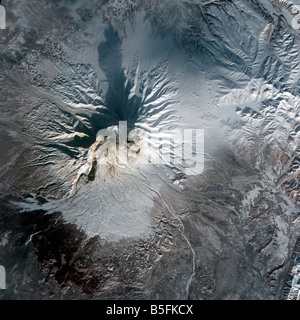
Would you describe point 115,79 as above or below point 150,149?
above

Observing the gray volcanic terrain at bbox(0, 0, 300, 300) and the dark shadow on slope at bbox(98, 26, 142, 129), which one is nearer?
the gray volcanic terrain at bbox(0, 0, 300, 300)

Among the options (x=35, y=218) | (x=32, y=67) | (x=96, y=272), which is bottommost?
(x=96, y=272)

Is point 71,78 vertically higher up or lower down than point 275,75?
lower down

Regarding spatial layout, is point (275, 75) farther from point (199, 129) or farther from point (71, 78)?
point (71, 78)

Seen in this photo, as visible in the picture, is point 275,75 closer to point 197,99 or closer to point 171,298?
point 197,99

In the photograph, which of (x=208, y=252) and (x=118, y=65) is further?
(x=118, y=65)

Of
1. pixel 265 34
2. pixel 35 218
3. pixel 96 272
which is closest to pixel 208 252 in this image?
pixel 96 272

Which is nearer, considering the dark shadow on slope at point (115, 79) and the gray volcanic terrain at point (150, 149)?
the gray volcanic terrain at point (150, 149)

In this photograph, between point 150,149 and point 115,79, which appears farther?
point 115,79
